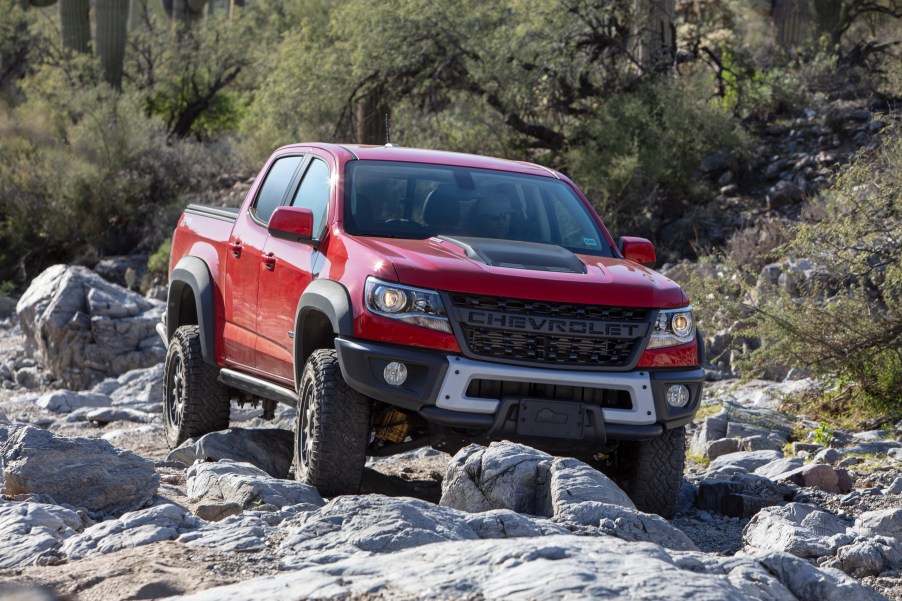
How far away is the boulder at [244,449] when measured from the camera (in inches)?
304

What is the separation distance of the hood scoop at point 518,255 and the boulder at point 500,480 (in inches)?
36.2

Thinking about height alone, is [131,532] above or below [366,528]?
below

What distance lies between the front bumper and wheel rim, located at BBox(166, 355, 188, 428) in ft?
8.30

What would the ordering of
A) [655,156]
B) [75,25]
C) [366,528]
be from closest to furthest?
[366,528] → [655,156] → [75,25]

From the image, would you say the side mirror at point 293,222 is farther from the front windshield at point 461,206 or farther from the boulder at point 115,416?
the boulder at point 115,416

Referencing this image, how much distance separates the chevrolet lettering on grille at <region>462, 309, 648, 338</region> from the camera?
599 cm

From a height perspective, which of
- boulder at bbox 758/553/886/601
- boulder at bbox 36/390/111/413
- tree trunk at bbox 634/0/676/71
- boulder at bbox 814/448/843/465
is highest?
tree trunk at bbox 634/0/676/71

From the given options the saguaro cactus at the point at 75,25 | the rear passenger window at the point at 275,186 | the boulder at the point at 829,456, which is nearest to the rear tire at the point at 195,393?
the rear passenger window at the point at 275,186

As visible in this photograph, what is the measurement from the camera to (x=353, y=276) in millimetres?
6246

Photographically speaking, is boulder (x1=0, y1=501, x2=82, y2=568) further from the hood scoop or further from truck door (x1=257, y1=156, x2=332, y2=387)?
the hood scoop

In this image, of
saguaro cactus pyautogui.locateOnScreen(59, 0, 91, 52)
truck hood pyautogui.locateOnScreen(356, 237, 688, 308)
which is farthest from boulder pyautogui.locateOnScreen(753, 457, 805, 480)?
saguaro cactus pyautogui.locateOnScreen(59, 0, 91, 52)

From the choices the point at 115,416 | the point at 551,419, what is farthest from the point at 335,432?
the point at 115,416

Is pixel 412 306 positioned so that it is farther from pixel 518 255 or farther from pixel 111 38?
pixel 111 38

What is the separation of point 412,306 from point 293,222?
110 centimetres
